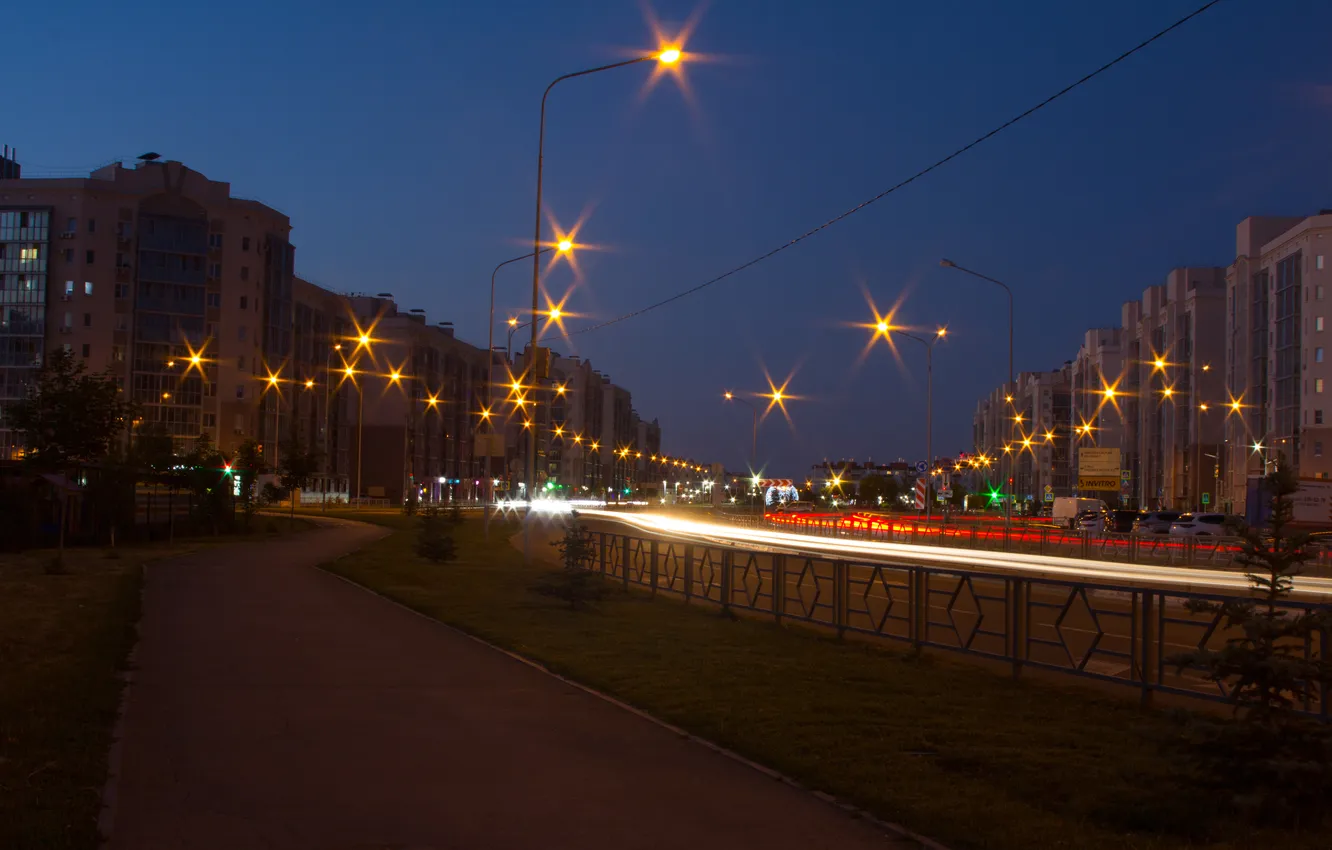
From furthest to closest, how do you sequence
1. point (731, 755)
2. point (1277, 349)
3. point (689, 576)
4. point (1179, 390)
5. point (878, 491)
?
1. point (878, 491)
2. point (1179, 390)
3. point (1277, 349)
4. point (689, 576)
5. point (731, 755)

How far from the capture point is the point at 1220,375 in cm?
11275

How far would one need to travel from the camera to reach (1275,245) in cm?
9300

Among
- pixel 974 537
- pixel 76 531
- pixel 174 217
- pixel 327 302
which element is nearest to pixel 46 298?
pixel 174 217

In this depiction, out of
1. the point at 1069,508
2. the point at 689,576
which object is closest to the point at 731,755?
A: the point at 689,576

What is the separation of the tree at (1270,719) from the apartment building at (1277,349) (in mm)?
80310

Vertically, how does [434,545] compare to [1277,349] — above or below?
below

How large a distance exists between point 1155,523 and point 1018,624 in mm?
49079

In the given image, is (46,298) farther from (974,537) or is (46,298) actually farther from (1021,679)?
(1021,679)

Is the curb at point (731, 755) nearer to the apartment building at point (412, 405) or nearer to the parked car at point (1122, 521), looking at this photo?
the parked car at point (1122, 521)

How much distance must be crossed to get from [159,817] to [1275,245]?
10079 centimetres

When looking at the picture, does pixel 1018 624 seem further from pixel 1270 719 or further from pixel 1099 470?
pixel 1099 470

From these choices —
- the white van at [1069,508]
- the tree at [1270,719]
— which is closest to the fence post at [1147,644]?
the tree at [1270,719]

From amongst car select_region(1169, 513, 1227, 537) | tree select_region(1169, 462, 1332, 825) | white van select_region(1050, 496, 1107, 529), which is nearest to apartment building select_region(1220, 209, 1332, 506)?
white van select_region(1050, 496, 1107, 529)

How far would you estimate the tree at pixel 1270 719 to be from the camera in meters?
6.87
